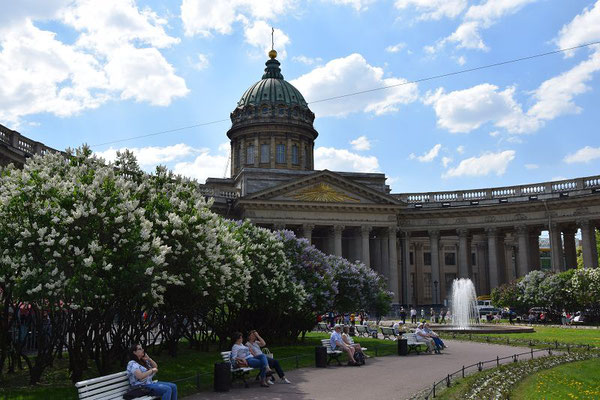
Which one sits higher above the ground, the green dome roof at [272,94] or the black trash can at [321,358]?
A: the green dome roof at [272,94]

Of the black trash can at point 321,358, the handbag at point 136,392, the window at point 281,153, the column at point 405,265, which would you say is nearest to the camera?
the handbag at point 136,392

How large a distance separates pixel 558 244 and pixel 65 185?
181 ft

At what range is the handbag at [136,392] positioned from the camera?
1188 cm

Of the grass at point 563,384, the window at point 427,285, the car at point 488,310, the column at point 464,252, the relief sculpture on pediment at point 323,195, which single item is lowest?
the grass at point 563,384

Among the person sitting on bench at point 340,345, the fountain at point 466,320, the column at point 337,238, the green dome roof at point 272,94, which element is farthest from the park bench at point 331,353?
the green dome roof at point 272,94

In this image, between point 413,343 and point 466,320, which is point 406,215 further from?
point 413,343

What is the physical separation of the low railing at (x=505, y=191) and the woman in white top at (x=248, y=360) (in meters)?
51.2

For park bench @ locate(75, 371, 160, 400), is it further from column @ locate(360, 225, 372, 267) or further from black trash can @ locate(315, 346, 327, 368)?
column @ locate(360, 225, 372, 267)

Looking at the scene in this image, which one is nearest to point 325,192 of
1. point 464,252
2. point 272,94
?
point 464,252

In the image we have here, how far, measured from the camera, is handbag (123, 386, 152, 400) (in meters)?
11.9

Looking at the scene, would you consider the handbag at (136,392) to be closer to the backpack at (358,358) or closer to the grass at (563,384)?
the grass at (563,384)

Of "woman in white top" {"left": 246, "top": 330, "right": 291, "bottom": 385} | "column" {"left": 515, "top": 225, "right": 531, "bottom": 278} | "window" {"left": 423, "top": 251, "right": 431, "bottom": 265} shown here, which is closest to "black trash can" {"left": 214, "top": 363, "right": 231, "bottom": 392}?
"woman in white top" {"left": 246, "top": 330, "right": 291, "bottom": 385}

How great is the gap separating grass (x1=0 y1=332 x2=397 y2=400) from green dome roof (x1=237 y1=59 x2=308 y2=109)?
57330mm

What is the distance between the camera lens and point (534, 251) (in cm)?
6359
